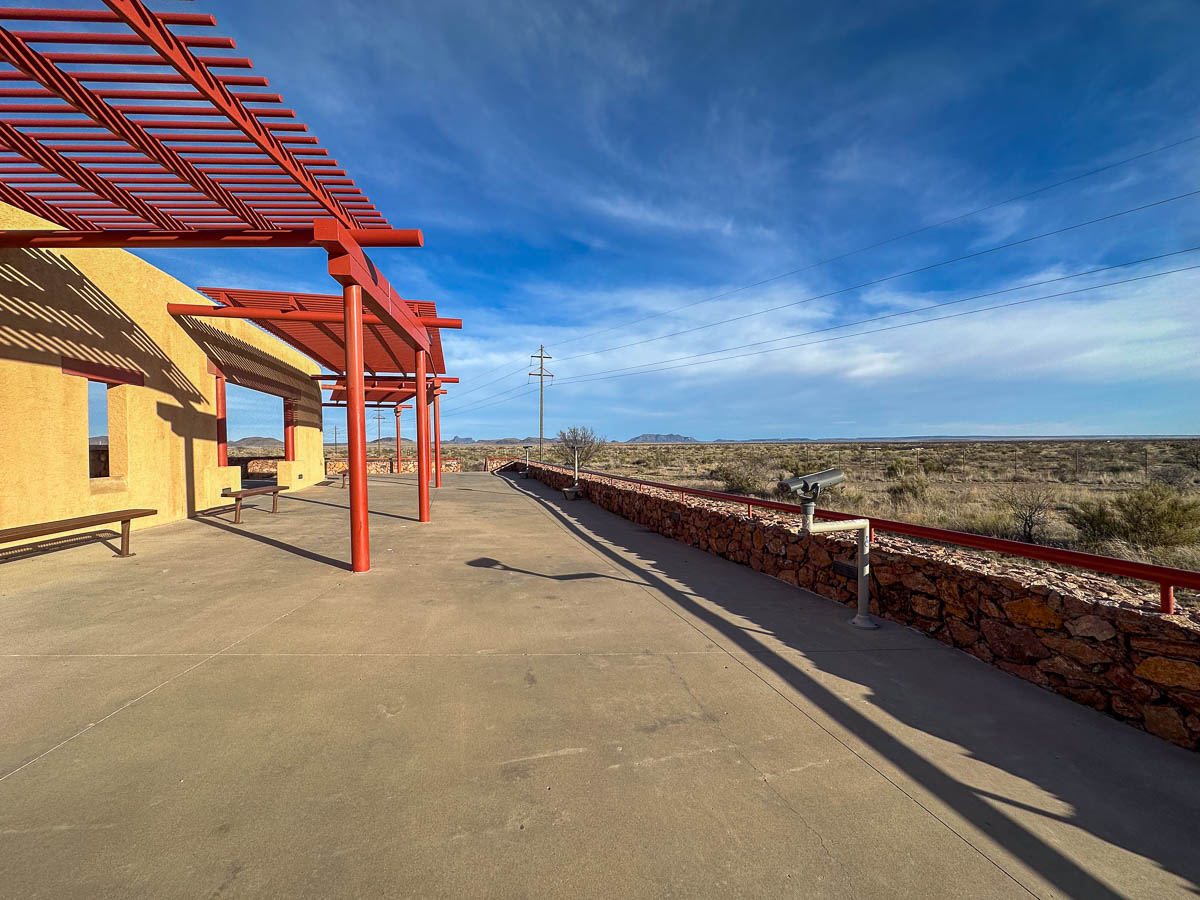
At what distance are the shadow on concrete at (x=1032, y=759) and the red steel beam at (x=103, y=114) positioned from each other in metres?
6.52

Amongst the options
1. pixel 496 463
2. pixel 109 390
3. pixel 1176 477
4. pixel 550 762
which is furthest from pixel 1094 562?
pixel 496 463

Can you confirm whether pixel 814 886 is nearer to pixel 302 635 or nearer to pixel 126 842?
pixel 126 842

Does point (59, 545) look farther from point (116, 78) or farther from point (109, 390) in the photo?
point (116, 78)

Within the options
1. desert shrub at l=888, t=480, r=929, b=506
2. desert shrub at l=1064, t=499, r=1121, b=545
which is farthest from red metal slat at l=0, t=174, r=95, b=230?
desert shrub at l=888, t=480, r=929, b=506

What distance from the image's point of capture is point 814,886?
1.80m

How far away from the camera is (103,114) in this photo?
4309mm

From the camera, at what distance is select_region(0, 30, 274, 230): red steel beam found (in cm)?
365

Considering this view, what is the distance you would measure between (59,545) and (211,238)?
16.6ft

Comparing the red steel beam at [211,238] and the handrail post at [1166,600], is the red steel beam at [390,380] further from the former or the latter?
the handrail post at [1166,600]

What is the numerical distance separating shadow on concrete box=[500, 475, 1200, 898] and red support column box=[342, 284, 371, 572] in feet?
14.8

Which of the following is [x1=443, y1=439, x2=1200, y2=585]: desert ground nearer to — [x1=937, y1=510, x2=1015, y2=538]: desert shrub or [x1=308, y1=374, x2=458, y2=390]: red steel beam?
[x1=937, y1=510, x2=1015, y2=538]: desert shrub

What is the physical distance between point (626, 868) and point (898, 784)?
1.37m

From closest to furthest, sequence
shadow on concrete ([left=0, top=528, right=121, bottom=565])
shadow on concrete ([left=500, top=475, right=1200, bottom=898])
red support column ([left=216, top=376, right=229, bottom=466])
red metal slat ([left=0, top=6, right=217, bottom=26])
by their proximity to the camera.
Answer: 1. shadow on concrete ([left=500, top=475, right=1200, bottom=898])
2. red metal slat ([left=0, top=6, right=217, bottom=26])
3. shadow on concrete ([left=0, top=528, right=121, bottom=565])
4. red support column ([left=216, top=376, right=229, bottom=466])

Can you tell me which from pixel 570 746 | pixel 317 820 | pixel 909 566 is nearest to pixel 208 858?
pixel 317 820
